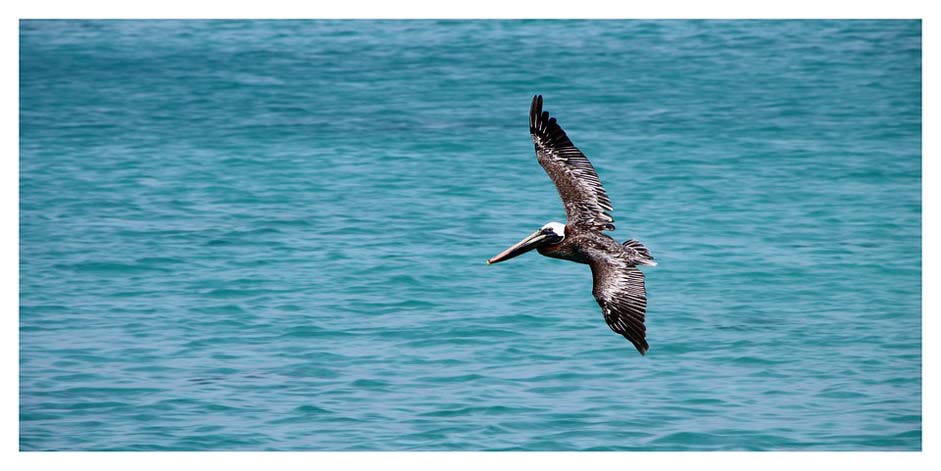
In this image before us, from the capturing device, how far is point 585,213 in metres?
10.3

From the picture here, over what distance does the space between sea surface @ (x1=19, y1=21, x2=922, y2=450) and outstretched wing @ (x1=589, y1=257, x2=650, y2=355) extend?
1515 mm

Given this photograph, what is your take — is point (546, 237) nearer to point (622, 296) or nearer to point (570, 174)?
point (570, 174)

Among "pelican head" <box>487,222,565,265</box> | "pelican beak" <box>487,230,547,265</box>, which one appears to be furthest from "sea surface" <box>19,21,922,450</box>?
"pelican head" <box>487,222,565,265</box>

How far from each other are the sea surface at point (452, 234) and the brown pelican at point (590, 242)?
4.90ft

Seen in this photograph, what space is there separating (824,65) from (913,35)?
3015mm

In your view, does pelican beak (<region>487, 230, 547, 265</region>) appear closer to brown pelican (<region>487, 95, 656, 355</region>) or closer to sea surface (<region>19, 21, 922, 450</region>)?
brown pelican (<region>487, 95, 656, 355</region>)

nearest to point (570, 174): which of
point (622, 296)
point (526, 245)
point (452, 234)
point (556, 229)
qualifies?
point (556, 229)

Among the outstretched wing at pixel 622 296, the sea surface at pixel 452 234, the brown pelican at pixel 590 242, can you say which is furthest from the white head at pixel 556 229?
the sea surface at pixel 452 234

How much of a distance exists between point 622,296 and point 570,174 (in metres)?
1.26

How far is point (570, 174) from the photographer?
10383 mm

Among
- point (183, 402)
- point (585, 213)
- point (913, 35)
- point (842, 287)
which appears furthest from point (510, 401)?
point (913, 35)

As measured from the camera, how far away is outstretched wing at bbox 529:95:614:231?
10266 millimetres

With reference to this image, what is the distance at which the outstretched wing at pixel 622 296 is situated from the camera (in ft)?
30.6

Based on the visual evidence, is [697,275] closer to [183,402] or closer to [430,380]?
[430,380]
